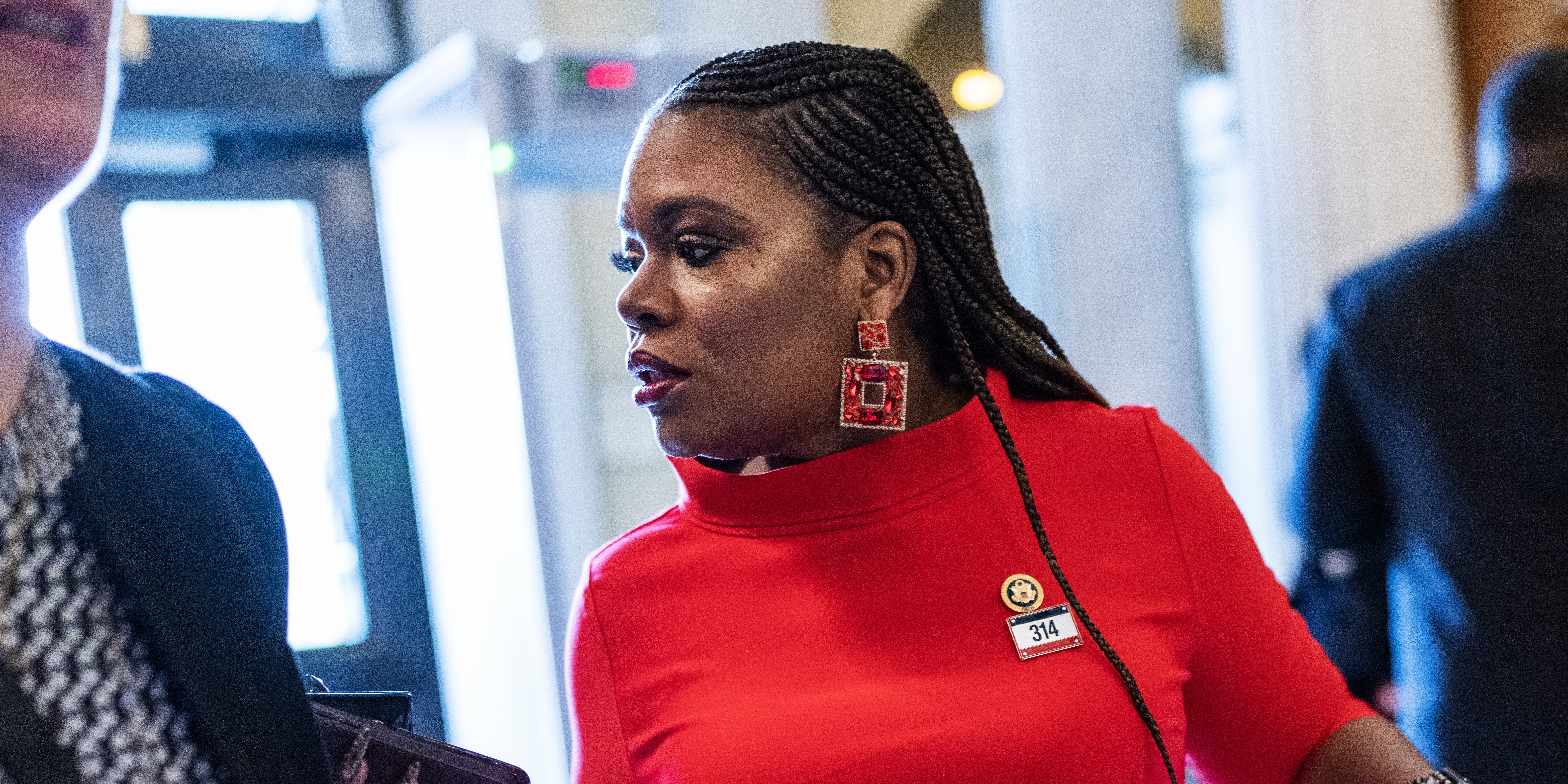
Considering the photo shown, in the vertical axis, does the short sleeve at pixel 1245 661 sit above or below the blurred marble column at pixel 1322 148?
below

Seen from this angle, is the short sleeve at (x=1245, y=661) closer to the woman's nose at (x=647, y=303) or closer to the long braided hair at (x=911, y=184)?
the long braided hair at (x=911, y=184)

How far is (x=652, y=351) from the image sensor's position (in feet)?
3.91

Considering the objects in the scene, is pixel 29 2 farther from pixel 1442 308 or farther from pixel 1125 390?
pixel 1125 390

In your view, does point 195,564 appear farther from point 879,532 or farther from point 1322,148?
point 1322,148

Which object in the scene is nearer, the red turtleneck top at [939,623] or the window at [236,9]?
the red turtleneck top at [939,623]

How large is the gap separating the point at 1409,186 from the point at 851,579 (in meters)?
2.84

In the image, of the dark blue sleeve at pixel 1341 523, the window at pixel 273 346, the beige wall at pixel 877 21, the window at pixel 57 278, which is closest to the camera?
the dark blue sleeve at pixel 1341 523

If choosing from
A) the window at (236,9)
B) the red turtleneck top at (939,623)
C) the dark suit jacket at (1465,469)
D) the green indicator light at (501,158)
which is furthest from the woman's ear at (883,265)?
the window at (236,9)

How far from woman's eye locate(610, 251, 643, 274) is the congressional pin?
0.47 metres

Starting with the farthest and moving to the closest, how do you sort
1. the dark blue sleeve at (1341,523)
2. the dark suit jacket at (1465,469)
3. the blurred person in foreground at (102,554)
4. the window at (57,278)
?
the window at (57,278)
the dark blue sleeve at (1341,523)
the dark suit jacket at (1465,469)
the blurred person in foreground at (102,554)

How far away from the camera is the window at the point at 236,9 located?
2920 mm

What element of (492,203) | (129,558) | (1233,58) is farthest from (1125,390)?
(129,558)

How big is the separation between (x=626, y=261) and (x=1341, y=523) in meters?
1.43

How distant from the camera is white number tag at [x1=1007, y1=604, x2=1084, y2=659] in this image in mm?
1188
